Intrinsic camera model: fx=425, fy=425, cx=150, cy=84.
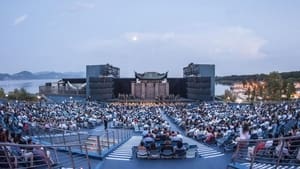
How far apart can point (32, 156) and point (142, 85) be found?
63.6 meters

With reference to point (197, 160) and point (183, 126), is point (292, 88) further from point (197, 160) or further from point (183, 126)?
point (197, 160)

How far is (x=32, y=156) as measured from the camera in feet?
22.4

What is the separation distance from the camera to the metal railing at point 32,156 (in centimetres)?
439

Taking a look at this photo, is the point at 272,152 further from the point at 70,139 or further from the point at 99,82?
the point at 99,82

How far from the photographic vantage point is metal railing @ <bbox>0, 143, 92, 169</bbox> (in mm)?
4386

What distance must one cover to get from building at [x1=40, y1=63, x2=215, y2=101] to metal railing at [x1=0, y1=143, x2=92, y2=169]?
168 ft

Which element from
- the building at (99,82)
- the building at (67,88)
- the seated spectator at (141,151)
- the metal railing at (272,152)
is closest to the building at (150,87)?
the building at (99,82)

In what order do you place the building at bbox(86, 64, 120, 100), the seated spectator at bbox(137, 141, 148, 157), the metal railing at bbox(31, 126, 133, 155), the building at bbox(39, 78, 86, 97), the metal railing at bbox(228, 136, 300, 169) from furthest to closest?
the building at bbox(39, 78, 86, 97)
the building at bbox(86, 64, 120, 100)
the seated spectator at bbox(137, 141, 148, 157)
the metal railing at bbox(31, 126, 133, 155)
the metal railing at bbox(228, 136, 300, 169)

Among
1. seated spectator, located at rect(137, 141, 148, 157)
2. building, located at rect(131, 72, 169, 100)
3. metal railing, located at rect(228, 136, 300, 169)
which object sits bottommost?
seated spectator, located at rect(137, 141, 148, 157)

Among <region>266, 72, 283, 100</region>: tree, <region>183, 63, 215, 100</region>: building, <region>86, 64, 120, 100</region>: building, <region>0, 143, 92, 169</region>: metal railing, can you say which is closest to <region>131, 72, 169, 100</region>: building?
<region>86, 64, 120, 100</region>: building

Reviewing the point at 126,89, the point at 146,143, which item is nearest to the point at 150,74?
the point at 126,89

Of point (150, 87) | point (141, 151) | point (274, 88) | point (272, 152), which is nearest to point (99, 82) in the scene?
point (150, 87)

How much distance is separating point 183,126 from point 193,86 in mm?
36746

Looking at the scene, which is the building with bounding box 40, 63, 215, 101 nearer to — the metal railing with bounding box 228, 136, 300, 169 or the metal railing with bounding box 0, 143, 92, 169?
the metal railing with bounding box 0, 143, 92, 169
